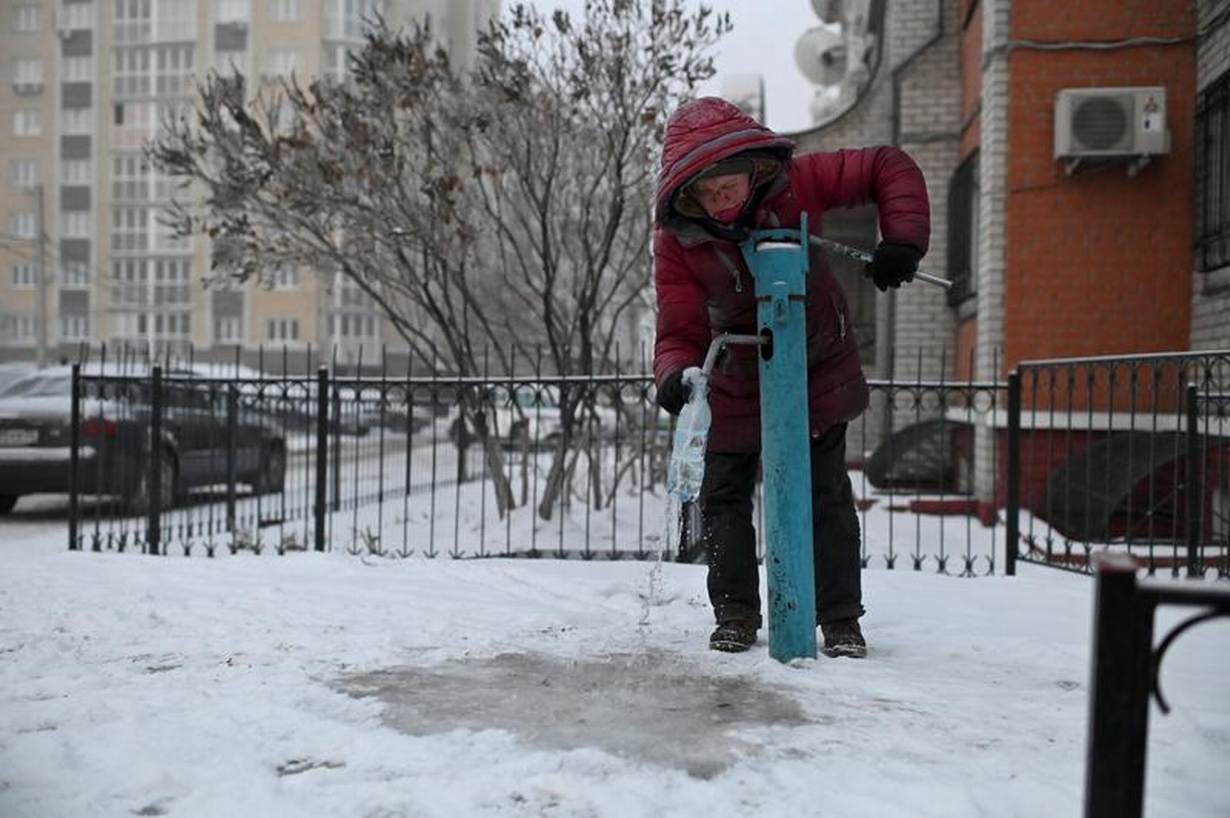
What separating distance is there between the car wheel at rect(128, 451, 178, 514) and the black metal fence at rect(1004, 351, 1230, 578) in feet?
21.8

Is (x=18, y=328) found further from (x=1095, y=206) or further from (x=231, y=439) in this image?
(x=1095, y=206)

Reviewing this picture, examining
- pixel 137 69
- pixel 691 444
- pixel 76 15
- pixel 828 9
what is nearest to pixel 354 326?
pixel 137 69

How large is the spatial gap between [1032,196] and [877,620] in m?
5.28

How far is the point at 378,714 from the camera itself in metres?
2.82

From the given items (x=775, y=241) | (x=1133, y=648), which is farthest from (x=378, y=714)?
(x=1133, y=648)

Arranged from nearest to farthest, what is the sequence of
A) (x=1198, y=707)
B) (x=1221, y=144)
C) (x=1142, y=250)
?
(x=1198, y=707)
(x=1221, y=144)
(x=1142, y=250)

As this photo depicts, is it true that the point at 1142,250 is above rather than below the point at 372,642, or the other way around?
above

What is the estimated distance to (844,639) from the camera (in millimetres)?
3469

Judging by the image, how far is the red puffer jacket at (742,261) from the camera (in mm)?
3184

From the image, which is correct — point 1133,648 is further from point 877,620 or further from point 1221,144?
point 1221,144

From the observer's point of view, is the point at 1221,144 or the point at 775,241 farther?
the point at 1221,144

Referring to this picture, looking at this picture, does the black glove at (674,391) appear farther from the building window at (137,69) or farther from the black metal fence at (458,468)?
the building window at (137,69)

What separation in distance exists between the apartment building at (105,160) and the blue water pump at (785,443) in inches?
1997

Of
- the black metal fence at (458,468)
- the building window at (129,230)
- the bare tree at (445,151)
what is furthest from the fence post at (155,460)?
the building window at (129,230)
